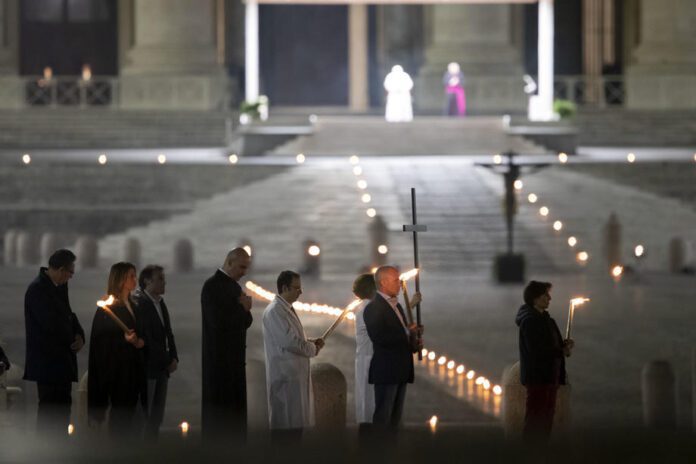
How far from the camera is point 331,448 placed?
1156cm

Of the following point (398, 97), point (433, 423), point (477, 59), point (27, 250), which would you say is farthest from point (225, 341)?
point (477, 59)

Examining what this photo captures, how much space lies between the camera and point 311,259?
2789 centimetres

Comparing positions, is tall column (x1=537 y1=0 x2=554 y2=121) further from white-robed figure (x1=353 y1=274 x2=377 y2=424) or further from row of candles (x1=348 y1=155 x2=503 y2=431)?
white-robed figure (x1=353 y1=274 x2=377 y2=424)

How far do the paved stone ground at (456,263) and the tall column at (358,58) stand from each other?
13.8m

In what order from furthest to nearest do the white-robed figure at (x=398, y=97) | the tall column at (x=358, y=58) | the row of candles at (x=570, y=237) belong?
the tall column at (x=358, y=58) → the white-robed figure at (x=398, y=97) → the row of candles at (x=570, y=237)

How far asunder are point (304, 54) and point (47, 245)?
2258 cm

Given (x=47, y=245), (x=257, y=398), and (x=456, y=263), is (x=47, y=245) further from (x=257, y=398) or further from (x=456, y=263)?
(x=257, y=398)

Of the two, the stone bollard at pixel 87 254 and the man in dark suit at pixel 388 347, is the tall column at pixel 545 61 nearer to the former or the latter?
the stone bollard at pixel 87 254

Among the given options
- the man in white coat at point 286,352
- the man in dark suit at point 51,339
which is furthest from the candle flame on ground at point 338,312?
the man in dark suit at point 51,339

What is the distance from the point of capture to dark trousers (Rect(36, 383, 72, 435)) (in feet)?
39.6

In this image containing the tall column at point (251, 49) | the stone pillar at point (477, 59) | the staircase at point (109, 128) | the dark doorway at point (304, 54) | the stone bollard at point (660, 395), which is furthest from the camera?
the dark doorway at point (304, 54)

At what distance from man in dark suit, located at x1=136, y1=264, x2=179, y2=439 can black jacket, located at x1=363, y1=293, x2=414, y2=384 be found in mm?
1401

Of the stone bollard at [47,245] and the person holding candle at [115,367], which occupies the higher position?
the stone bollard at [47,245]

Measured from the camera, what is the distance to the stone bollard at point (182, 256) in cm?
2838
